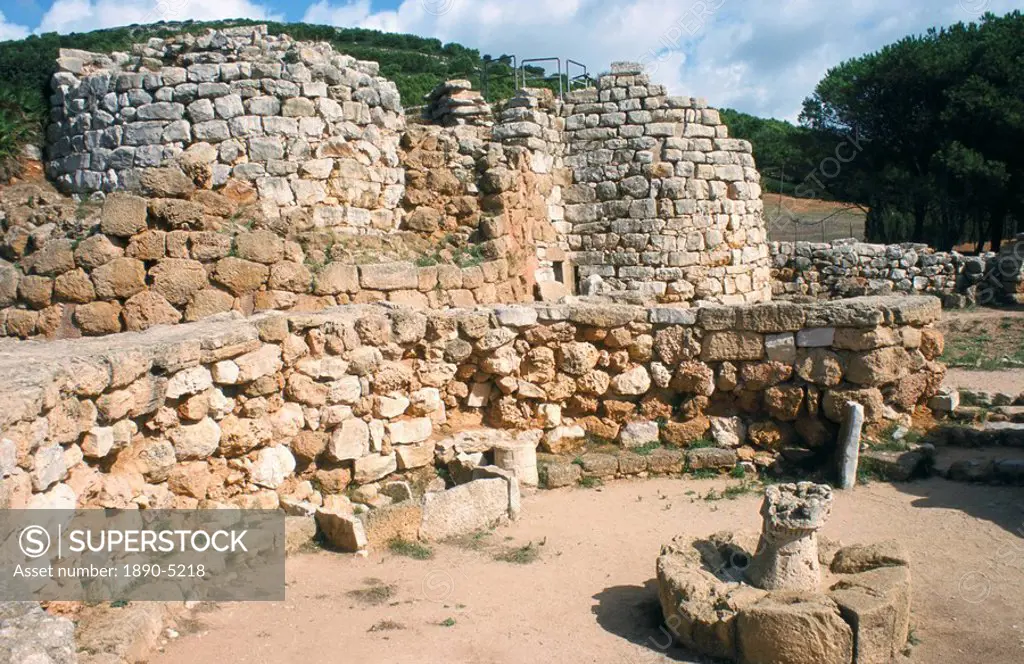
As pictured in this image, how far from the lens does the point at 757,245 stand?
48.0 ft

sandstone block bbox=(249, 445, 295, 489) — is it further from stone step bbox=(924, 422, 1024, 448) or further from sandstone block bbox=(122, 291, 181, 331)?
stone step bbox=(924, 422, 1024, 448)

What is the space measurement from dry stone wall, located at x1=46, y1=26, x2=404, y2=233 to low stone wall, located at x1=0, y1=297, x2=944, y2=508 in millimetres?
3485

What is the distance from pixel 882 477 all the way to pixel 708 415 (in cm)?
161

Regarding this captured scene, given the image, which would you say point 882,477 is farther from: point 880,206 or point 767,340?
point 880,206

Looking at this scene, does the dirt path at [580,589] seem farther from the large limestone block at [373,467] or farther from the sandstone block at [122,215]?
the sandstone block at [122,215]

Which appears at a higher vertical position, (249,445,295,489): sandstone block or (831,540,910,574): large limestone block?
(249,445,295,489): sandstone block

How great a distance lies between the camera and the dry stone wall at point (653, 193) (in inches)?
542

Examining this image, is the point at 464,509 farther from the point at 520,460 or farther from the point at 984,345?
the point at 984,345

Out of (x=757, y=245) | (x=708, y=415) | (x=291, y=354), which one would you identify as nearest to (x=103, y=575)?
(x=291, y=354)

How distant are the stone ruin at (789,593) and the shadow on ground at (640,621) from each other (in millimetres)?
102

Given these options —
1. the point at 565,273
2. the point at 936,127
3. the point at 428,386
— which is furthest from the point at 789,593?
the point at 936,127

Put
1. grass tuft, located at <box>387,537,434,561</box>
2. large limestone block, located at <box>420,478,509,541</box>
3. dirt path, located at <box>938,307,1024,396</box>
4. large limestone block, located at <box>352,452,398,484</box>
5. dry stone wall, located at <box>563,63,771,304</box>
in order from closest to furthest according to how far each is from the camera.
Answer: grass tuft, located at <box>387,537,434,561</box>
large limestone block, located at <box>420,478,509,541</box>
large limestone block, located at <box>352,452,398,484</box>
dirt path, located at <box>938,307,1024,396</box>
dry stone wall, located at <box>563,63,771,304</box>

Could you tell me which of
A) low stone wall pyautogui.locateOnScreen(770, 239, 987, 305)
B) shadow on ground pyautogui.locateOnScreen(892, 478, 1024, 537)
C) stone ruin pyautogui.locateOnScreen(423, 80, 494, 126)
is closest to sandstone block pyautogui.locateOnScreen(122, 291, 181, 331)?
shadow on ground pyautogui.locateOnScreen(892, 478, 1024, 537)

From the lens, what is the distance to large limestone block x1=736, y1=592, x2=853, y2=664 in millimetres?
4441
